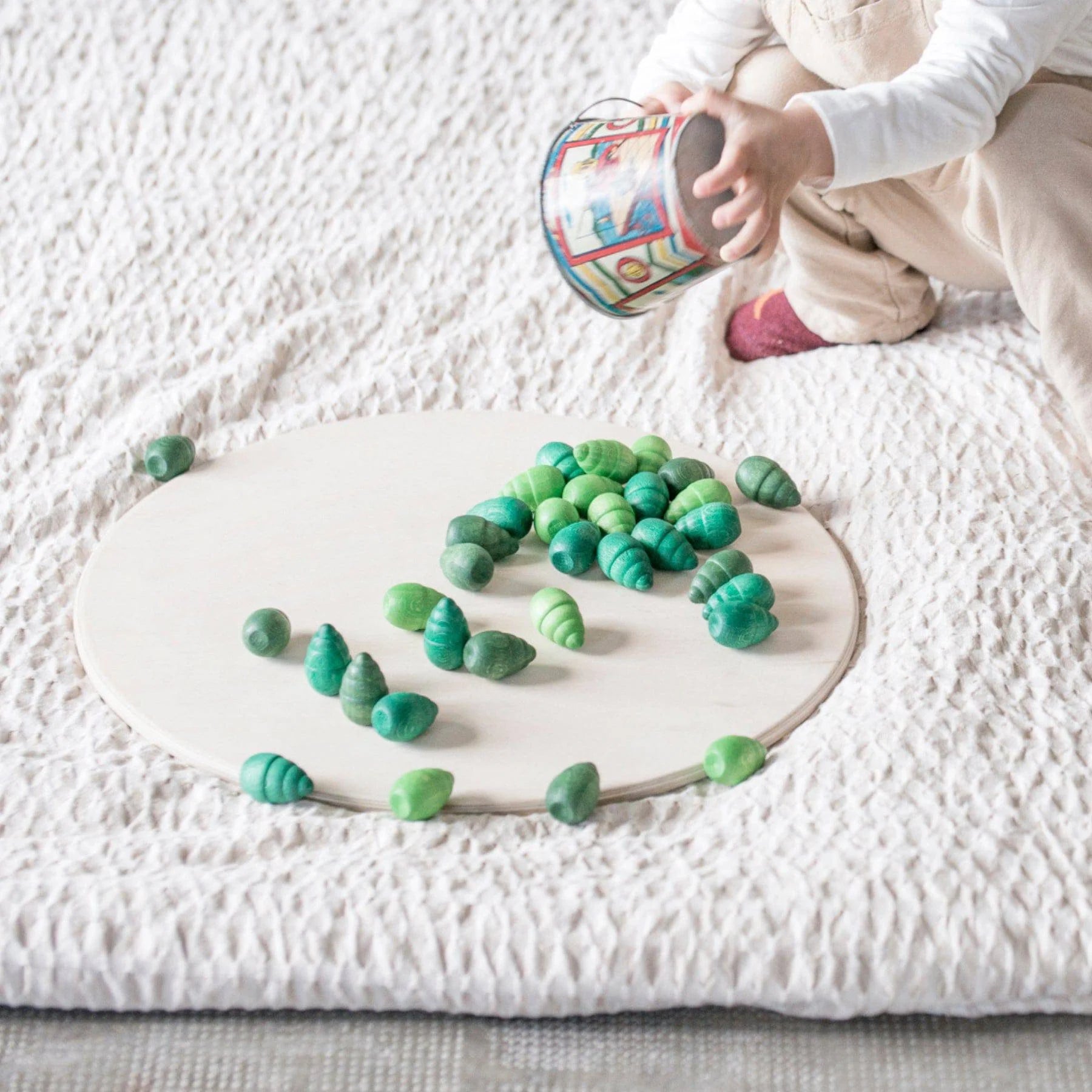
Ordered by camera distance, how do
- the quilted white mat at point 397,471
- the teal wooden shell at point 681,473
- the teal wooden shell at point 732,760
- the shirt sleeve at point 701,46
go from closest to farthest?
1. the quilted white mat at point 397,471
2. the teal wooden shell at point 732,760
3. the teal wooden shell at point 681,473
4. the shirt sleeve at point 701,46

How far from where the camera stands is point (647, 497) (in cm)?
91

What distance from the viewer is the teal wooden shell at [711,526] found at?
88 centimetres

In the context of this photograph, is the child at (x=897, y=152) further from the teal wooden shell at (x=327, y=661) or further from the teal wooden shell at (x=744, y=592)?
the teal wooden shell at (x=327, y=661)

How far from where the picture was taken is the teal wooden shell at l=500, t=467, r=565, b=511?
36.5 inches

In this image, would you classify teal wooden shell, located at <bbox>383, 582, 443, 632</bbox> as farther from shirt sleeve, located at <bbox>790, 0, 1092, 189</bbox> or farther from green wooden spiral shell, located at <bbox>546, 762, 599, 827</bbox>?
shirt sleeve, located at <bbox>790, 0, 1092, 189</bbox>

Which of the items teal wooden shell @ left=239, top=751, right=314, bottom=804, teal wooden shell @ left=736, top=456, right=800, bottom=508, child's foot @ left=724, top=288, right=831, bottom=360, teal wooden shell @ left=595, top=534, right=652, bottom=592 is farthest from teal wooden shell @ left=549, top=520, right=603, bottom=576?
child's foot @ left=724, top=288, right=831, bottom=360

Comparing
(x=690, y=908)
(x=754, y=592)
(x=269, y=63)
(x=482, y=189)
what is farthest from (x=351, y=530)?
(x=269, y=63)

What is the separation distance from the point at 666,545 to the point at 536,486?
11 centimetres

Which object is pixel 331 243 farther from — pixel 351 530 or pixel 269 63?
pixel 351 530

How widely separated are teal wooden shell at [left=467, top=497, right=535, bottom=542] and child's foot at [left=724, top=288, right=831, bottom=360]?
14.3 inches

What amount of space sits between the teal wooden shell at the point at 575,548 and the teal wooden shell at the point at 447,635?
97 millimetres

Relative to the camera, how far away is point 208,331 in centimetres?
120

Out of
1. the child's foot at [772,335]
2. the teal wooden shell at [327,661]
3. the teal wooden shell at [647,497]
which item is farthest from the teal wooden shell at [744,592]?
the child's foot at [772,335]

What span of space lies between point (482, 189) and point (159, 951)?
89 centimetres
